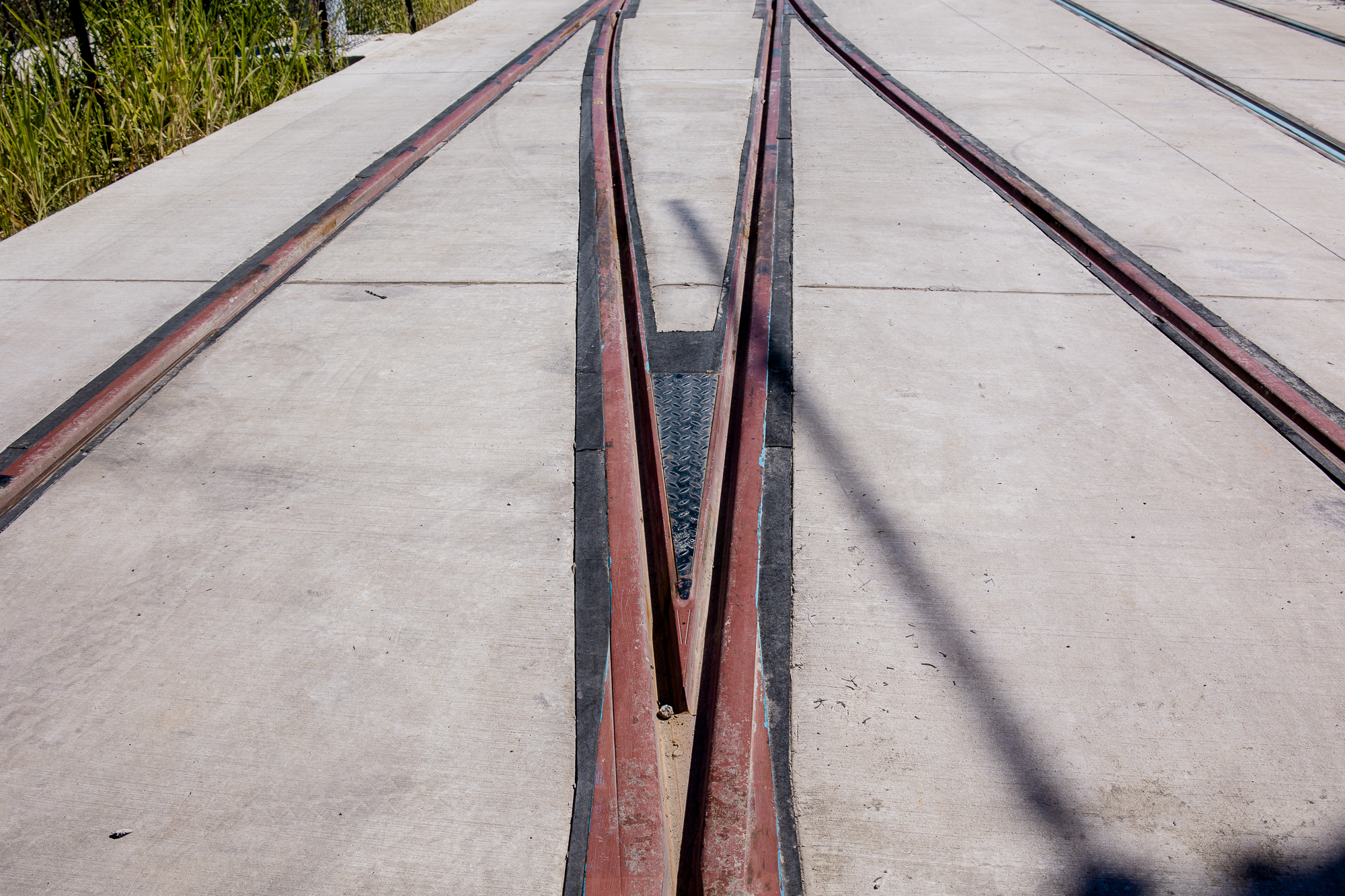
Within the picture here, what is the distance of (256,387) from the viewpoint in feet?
10.5

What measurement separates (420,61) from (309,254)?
4527 millimetres

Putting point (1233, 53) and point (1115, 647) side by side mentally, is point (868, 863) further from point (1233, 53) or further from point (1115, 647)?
point (1233, 53)

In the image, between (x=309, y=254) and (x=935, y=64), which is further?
(x=935, y=64)

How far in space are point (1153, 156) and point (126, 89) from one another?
247 inches

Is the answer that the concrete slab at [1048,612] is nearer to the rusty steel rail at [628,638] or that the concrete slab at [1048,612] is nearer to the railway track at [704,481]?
the railway track at [704,481]

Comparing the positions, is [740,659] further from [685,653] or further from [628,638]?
[628,638]

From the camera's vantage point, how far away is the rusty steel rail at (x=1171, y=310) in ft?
9.52

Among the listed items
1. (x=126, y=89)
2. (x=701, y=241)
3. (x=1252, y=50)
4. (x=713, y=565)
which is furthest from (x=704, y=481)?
(x=1252, y=50)

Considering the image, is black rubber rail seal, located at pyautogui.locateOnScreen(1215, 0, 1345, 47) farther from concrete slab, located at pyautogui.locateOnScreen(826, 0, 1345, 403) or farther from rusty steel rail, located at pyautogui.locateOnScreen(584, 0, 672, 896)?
rusty steel rail, located at pyautogui.locateOnScreen(584, 0, 672, 896)

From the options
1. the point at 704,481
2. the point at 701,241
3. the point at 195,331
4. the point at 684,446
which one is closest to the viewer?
the point at 704,481

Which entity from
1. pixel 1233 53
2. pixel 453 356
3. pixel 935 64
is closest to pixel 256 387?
pixel 453 356

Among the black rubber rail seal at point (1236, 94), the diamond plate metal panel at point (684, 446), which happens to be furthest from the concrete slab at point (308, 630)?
the black rubber rail seal at point (1236, 94)

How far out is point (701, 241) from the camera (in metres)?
4.24

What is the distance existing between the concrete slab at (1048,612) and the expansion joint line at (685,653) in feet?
0.39
